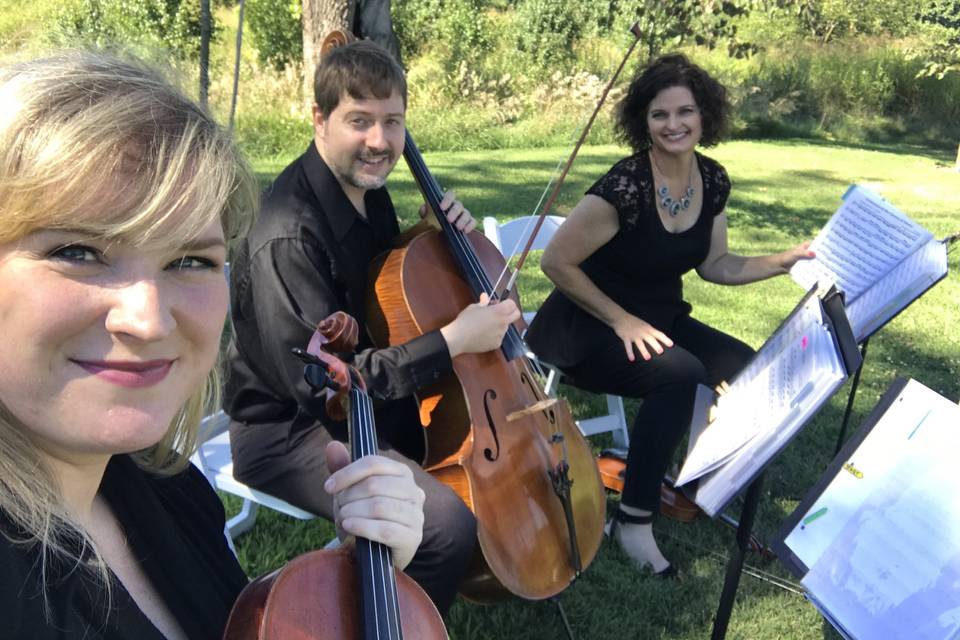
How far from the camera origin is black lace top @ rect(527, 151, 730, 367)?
2805mm

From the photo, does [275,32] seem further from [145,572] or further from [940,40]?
[145,572]

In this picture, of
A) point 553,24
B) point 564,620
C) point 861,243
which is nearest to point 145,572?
point 564,620

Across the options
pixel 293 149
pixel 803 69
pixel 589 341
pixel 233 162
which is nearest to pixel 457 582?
pixel 589 341

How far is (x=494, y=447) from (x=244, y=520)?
1.07 meters

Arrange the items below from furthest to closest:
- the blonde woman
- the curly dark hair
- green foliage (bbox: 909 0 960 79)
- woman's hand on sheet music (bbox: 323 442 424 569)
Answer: green foliage (bbox: 909 0 960 79), the curly dark hair, woman's hand on sheet music (bbox: 323 442 424 569), the blonde woman

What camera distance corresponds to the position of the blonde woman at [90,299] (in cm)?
74

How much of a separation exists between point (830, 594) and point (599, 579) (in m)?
1.14

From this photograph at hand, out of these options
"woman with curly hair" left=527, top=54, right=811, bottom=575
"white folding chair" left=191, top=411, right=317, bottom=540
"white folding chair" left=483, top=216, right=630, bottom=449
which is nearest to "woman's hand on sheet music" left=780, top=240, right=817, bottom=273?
"woman with curly hair" left=527, top=54, right=811, bottom=575

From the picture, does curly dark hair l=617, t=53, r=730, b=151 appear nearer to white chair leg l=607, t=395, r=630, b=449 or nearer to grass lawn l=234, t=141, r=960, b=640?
white chair leg l=607, t=395, r=630, b=449

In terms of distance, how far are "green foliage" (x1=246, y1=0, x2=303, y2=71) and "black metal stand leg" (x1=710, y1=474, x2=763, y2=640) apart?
12.7 meters

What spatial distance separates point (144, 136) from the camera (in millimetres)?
806

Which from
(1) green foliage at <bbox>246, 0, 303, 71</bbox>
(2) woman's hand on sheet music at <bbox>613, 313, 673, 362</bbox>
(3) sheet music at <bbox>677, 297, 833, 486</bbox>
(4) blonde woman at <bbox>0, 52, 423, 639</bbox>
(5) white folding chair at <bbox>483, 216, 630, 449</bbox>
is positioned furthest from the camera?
(1) green foliage at <bbox>246, 0, 303, 71</bbox>

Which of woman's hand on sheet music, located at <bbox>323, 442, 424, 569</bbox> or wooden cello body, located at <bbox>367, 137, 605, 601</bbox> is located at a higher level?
woman's hand on sheet music, located at <bbox>323, 442, 424, 569</bbox>

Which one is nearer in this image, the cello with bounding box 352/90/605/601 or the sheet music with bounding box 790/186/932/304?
the cello with bounding box 352/90/605/601
